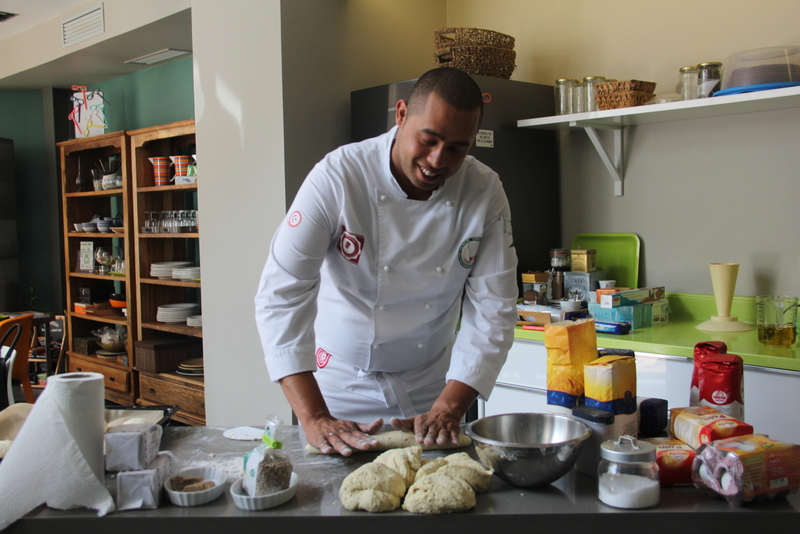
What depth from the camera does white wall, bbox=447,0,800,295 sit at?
247 cm

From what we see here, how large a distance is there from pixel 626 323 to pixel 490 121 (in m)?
0.97

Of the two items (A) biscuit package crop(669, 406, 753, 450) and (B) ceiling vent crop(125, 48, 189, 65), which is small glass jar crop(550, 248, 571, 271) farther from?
(B) ceiling vent crop(125, 48, 189, 65)

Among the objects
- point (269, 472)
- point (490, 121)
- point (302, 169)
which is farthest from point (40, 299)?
point (269, 472)

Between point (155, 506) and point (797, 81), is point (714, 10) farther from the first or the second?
point (155, 506)

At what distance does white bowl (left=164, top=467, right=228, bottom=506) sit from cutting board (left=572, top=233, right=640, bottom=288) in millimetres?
2120

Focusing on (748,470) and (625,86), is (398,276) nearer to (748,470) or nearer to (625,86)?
(748,470)

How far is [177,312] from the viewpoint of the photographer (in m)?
4.26

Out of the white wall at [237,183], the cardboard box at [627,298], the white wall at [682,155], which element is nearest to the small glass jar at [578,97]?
the white wall at [682,155]

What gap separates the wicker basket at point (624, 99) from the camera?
2.53m

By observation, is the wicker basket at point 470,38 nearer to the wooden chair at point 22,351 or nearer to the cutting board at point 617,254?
the cutting board at point 617,254

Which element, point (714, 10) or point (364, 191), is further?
point (714, 10)

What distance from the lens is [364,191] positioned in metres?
1.56

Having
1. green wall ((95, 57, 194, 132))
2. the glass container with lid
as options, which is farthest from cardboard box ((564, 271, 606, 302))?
green wall ((95, 57, 194, 132))

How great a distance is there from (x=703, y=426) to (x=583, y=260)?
167 centimetres
